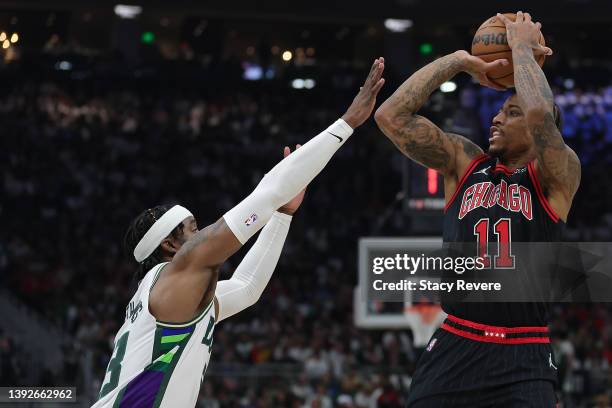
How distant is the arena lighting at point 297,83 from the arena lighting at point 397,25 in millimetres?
2891

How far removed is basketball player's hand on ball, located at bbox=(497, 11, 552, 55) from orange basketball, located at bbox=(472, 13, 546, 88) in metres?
0.07

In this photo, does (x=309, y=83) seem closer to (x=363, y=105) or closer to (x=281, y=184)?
(x=363, y=105)

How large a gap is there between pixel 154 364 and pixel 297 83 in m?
24.9

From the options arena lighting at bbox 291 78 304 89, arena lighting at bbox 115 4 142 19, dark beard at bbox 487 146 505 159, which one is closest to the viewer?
dark beard at bbox 487 146 505 159

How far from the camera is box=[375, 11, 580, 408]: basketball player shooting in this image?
4875mm

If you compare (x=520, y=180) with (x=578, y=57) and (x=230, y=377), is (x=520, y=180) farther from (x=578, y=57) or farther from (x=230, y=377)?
(x=578, y=57)

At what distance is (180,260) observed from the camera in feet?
15.4

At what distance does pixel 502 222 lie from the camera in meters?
4.99

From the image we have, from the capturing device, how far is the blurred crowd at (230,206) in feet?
56.4

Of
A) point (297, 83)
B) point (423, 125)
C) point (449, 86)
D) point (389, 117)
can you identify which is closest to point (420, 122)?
point (423, 125)

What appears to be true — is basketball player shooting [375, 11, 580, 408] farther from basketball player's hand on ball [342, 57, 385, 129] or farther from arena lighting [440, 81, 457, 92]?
arena lighting [440, 81, 457, 92]

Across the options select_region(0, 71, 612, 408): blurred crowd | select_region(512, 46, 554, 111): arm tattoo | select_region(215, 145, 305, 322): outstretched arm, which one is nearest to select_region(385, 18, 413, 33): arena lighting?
select_region(0, 71, 612, 408): blurred crowd

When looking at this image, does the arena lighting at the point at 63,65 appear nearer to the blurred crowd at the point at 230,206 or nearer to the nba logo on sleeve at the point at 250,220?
the blurred crowd at the point at 230,206

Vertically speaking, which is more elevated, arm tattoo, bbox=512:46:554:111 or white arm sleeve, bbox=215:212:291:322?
arm tattoo, bbox=512:46:554:111
